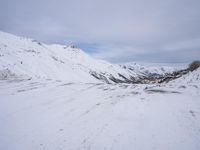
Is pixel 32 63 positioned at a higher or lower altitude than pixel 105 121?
higher

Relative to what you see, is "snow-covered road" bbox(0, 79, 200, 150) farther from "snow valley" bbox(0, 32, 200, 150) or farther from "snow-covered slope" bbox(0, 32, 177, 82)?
"snow-covered slope" bbox(0, 32, 177, 82)

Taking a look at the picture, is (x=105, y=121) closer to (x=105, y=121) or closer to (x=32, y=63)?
(x=105, y=121)

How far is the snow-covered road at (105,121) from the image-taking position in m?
6.18

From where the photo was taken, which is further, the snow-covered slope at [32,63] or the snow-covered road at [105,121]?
the snow-covered slope at [32,63]

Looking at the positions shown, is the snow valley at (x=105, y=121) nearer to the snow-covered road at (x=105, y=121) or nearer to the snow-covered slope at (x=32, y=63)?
the snow-covered road at (x=105, y=121)

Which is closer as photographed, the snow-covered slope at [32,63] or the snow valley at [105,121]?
the snow valley at [105,121]

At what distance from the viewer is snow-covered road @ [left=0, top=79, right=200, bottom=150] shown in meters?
6.18

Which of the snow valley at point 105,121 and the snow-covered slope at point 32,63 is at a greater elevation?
the snow-covered slope at point 32,63

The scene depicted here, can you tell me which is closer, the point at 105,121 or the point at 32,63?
the point at 105,121

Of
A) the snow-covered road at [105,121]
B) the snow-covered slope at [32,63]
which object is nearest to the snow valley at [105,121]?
the snow-covered road at [105,121]

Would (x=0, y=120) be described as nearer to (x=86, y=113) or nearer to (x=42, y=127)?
(x=42, y=127)

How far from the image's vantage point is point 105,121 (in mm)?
7773

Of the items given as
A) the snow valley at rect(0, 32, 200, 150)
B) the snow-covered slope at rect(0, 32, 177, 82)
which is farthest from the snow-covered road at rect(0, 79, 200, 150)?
the snow-covered slope at rect(0, 32, 177, 82)

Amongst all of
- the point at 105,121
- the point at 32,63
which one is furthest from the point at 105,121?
the point at 32,63
